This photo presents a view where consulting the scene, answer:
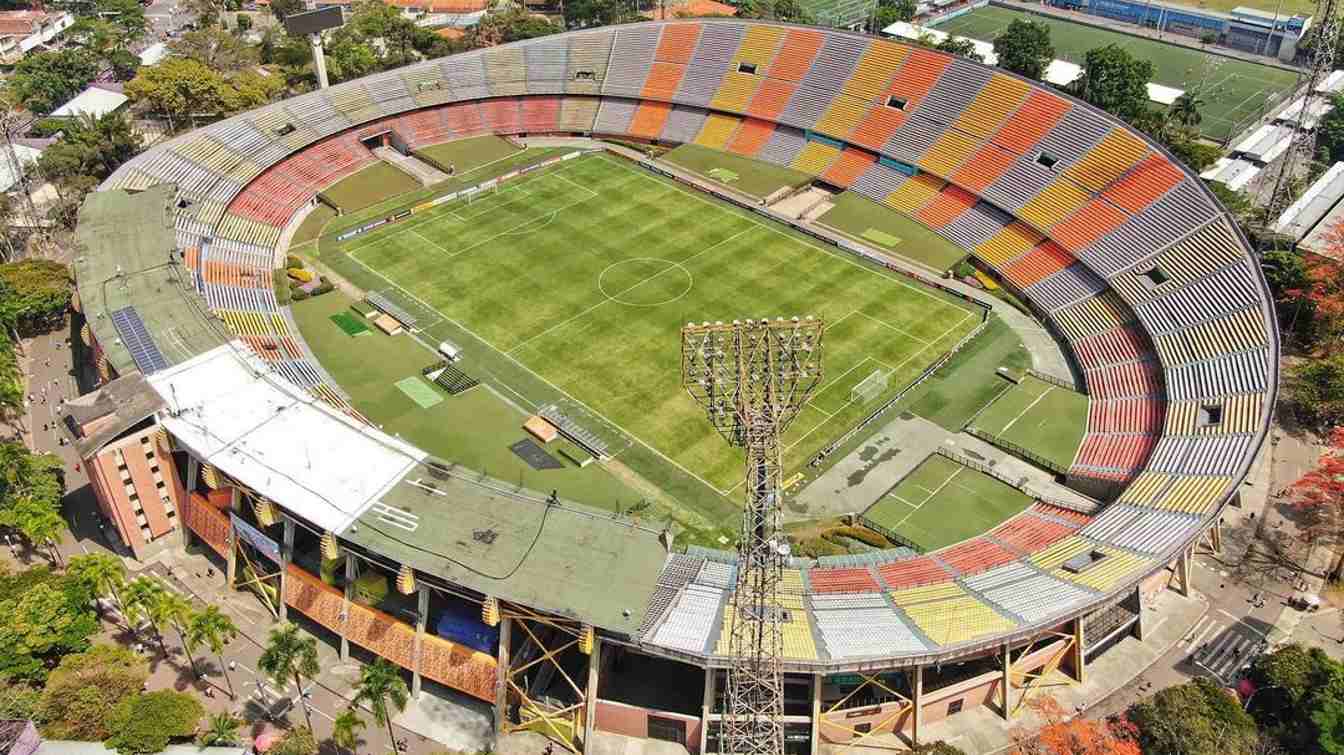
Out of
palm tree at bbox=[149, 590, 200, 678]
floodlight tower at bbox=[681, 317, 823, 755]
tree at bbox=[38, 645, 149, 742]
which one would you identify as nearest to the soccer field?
floodlight tower at bbox=[681, 317, 823, 755]

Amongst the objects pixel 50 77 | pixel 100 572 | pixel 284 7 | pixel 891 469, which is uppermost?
pixel 284 7

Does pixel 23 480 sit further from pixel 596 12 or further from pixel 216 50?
pixel 596 12

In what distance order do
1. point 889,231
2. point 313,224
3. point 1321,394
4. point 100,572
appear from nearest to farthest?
point 100,572, point 1321,394, point 889,231, point 313,224

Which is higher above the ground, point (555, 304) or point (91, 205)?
point (91, 205)

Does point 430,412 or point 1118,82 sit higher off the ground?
point 1118,82

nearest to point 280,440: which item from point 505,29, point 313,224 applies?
point 313,224

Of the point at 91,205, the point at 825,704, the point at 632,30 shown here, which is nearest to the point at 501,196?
the point at 632,30

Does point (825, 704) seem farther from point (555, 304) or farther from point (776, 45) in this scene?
point (776, 45)
